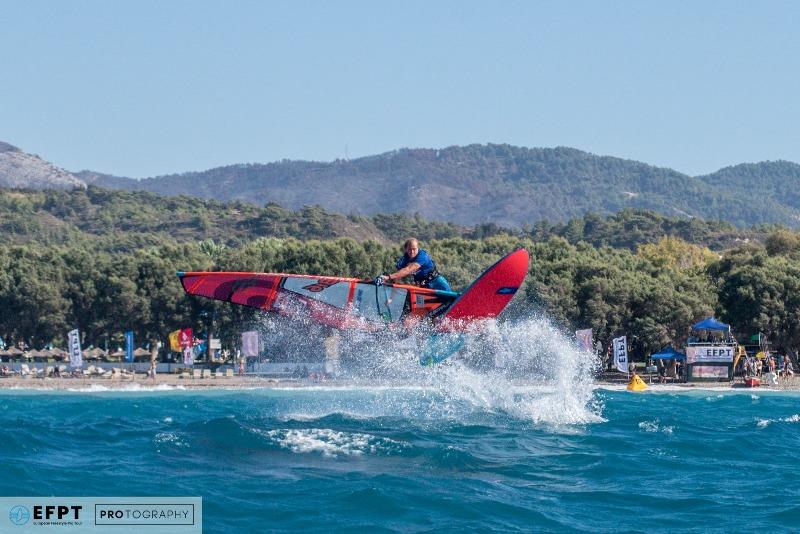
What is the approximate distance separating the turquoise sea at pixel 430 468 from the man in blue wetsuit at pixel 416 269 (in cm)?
274

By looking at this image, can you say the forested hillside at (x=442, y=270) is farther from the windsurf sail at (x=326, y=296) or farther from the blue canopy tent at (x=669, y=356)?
the windsurf sail at (x=326, y=296)

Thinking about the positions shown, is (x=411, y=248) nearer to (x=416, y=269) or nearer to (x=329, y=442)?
(x=416, y=269)

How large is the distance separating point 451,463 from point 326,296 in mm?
4844

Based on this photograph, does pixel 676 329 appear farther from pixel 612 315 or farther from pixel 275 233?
pixel 275 233

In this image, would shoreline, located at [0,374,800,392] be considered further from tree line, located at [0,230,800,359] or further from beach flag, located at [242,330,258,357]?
tree line, located at [0,230,800,359]

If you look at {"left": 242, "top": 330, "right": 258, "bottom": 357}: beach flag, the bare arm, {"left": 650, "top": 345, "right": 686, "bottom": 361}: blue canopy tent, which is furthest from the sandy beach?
the bare arm

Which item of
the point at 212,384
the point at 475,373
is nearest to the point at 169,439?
the point at 475,373

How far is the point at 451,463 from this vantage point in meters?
16.0

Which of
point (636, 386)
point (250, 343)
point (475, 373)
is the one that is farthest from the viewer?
point (250, 343)

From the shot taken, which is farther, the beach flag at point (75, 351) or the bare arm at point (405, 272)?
the beach flag at point (75, 351)

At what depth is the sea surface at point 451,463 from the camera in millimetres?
12945

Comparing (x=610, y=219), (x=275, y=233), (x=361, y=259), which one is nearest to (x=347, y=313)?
(x=361, y=259)

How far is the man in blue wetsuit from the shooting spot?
18.7m

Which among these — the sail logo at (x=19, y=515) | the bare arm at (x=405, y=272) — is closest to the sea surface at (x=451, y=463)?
the sail logo at (x=19, y=515)
